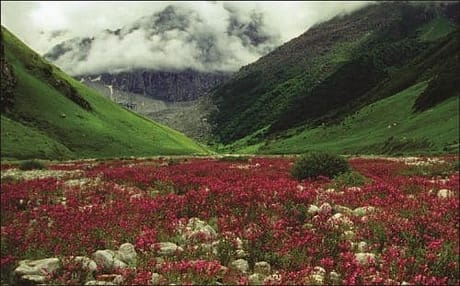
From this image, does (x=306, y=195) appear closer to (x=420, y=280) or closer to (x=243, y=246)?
(x=243, y=246)

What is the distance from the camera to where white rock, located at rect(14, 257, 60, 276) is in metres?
7.50

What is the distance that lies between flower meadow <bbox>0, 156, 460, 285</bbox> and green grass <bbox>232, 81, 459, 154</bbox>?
4923cm

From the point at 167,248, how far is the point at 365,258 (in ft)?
10.8

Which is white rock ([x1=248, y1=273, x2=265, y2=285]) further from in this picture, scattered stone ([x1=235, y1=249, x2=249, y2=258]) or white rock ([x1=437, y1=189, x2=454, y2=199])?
white rock ([x1=437, y1=189, x2=454, y2=199])

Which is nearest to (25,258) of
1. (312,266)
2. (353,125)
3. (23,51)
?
(312,266)

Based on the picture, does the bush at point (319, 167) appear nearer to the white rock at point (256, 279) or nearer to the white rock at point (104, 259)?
the white rock at point (256, 279)

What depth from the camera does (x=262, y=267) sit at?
8305mm

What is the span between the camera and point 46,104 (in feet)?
352

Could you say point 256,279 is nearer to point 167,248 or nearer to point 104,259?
point 167,248

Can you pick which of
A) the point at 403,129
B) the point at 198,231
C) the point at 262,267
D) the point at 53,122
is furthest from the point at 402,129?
the point at 262,267

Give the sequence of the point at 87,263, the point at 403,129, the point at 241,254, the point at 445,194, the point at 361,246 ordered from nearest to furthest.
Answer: the point at 87,263 → the point at 241,254 → the point at 361,246 → the point at 445,194 → the point at 403,129

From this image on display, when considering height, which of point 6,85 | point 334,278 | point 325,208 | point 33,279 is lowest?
point 334,278

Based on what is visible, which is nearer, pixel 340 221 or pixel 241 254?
pixel 241 254

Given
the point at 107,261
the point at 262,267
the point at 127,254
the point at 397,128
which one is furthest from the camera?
the point at 397,128
